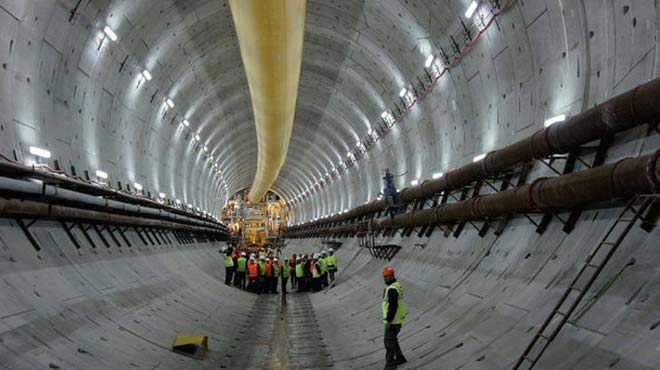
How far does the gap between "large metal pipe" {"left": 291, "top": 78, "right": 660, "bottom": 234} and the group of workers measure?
9.63 m

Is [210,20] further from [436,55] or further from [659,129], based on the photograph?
[659,129]

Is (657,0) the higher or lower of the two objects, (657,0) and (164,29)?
the lower

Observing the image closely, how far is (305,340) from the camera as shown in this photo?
10.9 metres

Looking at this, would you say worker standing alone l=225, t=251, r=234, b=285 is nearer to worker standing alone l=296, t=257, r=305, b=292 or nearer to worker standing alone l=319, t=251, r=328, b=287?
worker standing alone l=296, t=257, r=305, b=292

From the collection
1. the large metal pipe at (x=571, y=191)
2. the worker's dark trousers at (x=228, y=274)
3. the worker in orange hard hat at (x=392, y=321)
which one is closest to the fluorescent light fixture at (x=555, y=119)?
the large metal pipe at (x=571, y=191)

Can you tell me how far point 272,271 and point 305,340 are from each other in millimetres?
9363

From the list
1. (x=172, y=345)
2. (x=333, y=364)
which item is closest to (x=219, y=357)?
(x=172, y=345)

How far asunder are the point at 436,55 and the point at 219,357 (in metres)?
7.33

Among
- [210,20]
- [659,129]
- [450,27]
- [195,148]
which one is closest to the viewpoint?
[659,129]

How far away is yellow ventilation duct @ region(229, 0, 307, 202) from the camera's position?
8086 mm

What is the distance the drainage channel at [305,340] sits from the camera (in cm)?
881

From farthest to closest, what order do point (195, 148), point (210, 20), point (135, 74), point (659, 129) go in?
1. point (195, 148)
2. point (210, 20)
3. point (135, 74)
4. point (659, 129)

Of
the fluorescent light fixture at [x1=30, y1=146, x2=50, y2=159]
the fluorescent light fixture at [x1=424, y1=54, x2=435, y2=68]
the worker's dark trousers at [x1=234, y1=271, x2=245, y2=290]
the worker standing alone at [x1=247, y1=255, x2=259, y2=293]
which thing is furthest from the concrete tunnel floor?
the worker's dark trousers at [x1=234, y1=271, x2=245, y2=290]

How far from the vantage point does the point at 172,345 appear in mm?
8312
